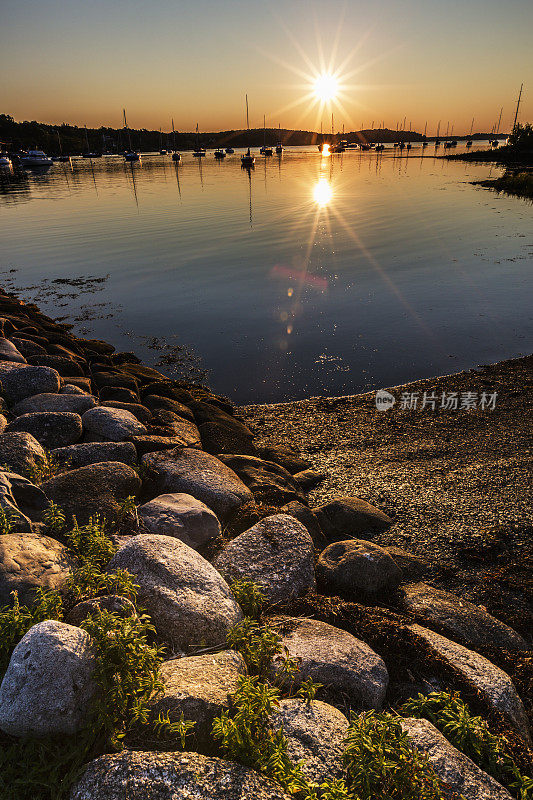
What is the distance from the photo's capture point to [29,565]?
3598 mm

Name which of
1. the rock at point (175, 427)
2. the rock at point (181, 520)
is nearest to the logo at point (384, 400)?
the rock at point (175, 427)

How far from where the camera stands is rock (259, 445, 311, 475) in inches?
358

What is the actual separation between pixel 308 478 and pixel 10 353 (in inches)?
289

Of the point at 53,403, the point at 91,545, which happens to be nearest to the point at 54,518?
the point at 91,545

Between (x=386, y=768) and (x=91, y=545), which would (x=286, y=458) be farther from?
(x=386, y=768)

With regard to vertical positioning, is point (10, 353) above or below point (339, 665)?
above

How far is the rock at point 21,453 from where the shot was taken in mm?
5352

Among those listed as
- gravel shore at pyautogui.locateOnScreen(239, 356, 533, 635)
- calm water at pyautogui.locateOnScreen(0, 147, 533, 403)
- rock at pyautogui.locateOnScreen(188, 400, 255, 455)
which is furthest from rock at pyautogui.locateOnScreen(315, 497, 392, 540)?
calm water at pyautogui.locateOnScreen(0, 147, 533, 403)

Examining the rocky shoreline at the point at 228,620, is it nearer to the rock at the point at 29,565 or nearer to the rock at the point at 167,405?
the rock at the point at 29,565

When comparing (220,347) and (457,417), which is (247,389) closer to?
(220,347)

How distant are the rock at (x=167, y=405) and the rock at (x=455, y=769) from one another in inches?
281

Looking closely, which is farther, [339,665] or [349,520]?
[349,520]

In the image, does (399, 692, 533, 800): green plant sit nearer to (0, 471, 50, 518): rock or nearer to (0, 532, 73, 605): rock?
(0, 532, 73, 605): rock

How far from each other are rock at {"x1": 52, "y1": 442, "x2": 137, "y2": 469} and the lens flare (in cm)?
4703
